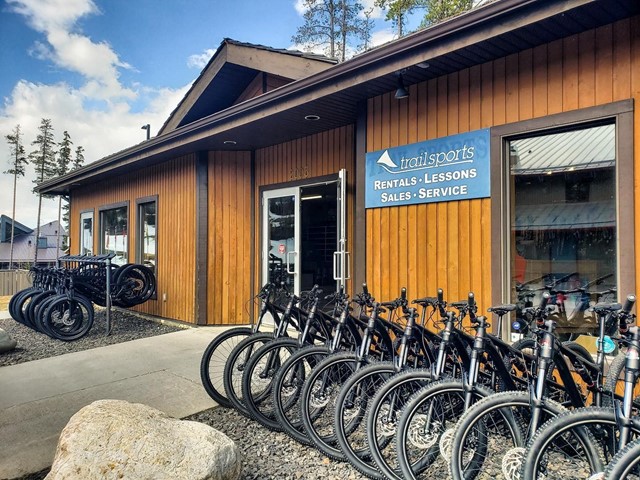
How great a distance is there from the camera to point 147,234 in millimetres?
7738

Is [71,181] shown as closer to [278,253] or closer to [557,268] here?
[278,253]

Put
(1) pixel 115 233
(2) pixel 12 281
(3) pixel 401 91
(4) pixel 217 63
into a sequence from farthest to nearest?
1. (2) pixel 12 281
2. (1) pixel 115 233
3. (4) pixel 217 63
4. (3) pixel 401 91

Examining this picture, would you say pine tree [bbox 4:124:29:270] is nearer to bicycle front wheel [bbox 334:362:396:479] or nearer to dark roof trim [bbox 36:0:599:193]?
dark roof trim [bbox 36:0:599:193]

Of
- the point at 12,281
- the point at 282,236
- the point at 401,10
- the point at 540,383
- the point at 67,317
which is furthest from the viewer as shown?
the point at 401,10

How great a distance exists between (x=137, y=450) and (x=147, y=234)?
6.45 meters

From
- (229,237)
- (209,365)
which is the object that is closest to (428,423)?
(209,365)

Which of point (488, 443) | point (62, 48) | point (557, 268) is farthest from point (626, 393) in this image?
point (62, 48)

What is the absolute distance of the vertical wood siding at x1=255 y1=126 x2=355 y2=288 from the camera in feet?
16.7

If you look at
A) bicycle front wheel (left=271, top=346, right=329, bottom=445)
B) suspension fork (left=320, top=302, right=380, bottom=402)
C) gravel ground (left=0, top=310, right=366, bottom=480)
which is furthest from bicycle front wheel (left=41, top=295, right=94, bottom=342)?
suspension fork (left=320, top=302, right=380, bottom=402)

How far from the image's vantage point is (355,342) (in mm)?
2930

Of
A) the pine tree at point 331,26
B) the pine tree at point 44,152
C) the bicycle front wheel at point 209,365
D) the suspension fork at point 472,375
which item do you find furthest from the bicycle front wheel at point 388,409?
the pine tree at point 44,152

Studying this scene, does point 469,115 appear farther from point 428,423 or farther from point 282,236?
point 282,236

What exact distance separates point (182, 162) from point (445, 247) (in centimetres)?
471

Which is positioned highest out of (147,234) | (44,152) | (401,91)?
(44,152)
